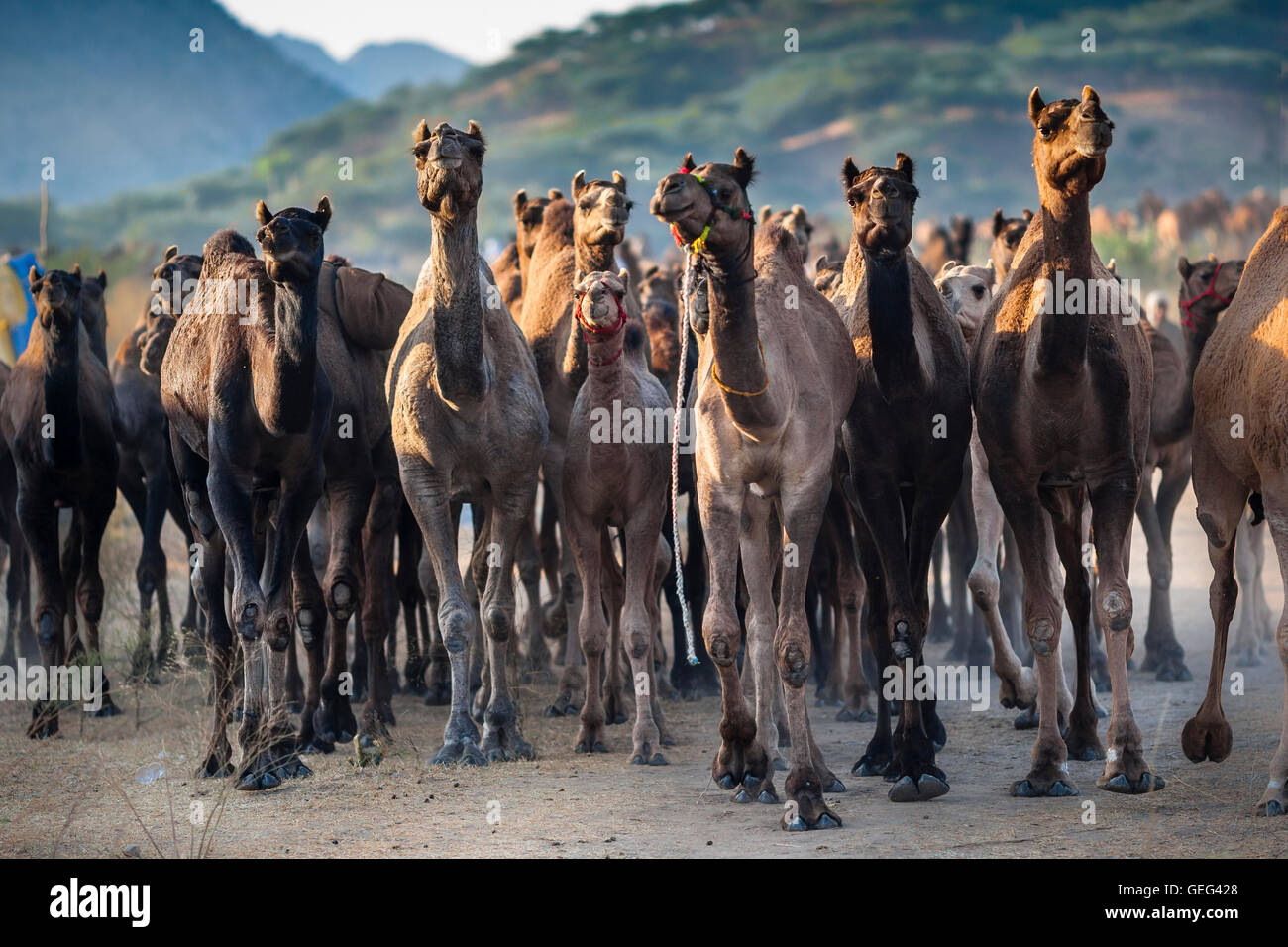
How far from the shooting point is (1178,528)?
68.9 feet

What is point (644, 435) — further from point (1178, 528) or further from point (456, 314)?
point (1178, 528)

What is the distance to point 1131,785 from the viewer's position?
26.8 feet

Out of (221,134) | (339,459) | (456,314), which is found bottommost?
(339,459)

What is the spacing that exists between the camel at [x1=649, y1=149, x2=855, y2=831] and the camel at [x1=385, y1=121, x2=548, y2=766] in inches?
54.6

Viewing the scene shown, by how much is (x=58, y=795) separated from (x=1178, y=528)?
15782 millimetres

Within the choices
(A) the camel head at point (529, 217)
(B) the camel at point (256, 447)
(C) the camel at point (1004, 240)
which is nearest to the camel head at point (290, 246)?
(B) the camel at point (256, 447)

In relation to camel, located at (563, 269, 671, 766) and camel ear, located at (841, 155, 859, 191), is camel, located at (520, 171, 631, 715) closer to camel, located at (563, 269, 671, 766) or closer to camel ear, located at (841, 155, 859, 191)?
camel, located at (563, 269, 671, 766)

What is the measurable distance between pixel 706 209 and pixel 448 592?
9.97 feet

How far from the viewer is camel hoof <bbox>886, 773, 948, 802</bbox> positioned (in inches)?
327

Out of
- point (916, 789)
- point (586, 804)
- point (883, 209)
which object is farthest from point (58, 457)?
point (916, 789)

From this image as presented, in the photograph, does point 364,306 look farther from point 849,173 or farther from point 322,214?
point 849,173

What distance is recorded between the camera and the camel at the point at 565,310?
10474 mm

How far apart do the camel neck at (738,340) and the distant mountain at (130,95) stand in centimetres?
11767
